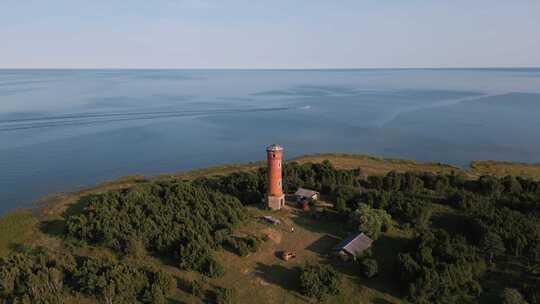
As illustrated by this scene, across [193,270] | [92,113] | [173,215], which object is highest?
[92,113]

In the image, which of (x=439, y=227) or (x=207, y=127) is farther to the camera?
(x=207, y=127)

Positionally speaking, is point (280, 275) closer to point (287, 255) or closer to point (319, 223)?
point (287, 255)

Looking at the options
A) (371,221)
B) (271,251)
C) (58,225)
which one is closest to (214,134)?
(58,225)

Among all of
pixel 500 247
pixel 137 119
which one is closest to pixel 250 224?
pixel 500 247

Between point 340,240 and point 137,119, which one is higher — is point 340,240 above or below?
below

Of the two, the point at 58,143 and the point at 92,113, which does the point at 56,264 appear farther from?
the point at 92,113

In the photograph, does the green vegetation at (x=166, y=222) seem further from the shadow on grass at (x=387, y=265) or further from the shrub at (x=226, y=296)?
the shadow on grass at (x=387, y=265)

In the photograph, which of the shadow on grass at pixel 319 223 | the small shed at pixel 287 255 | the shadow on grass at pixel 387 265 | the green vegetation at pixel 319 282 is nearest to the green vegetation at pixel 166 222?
the small shed at pixel 287 255
